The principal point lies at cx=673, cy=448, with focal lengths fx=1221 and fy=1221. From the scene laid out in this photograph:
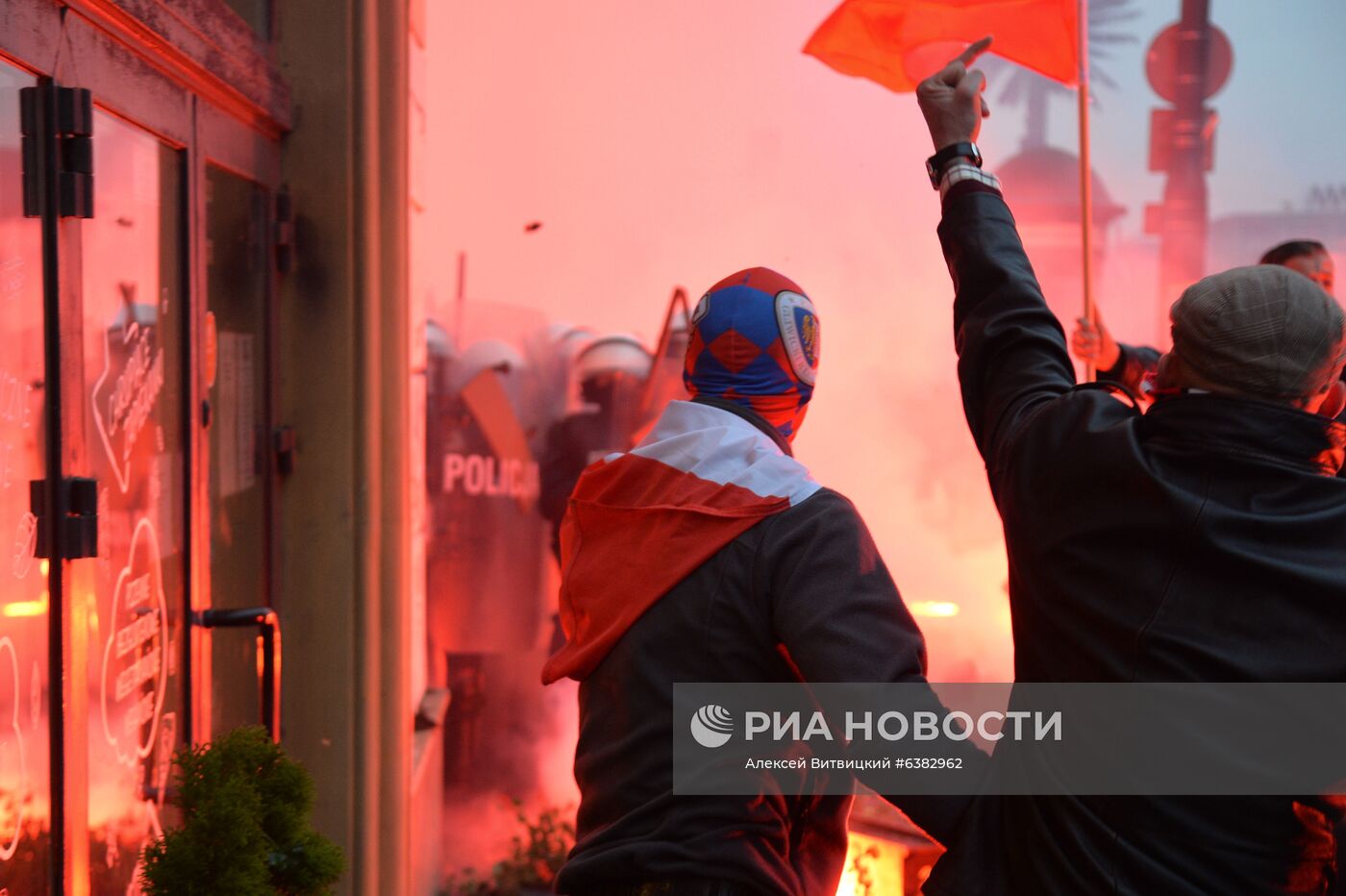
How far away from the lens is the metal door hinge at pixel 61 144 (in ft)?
6.14

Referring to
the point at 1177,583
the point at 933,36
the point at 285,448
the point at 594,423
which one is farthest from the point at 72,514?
the point at 594,423

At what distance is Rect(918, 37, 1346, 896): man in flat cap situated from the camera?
1.34m

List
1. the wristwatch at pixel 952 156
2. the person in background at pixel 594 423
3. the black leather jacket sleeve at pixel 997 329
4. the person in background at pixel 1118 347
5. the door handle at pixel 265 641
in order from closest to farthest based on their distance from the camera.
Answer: the black leather jacket sleeve at pixel 997 329
the wristwatch at pixel 952 156
the door handle at pixel 265 641
the person in background at pixel 1118 347
the person in background at pixel 594 423

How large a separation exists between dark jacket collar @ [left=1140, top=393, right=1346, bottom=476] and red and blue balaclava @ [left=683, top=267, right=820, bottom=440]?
2.06 ft

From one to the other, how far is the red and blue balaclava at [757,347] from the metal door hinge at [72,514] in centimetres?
99

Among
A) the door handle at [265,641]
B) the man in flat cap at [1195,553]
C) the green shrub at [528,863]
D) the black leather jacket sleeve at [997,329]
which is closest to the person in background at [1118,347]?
the black leather jacket sleeve at [997,329]

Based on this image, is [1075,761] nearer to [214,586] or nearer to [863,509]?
[214,586]

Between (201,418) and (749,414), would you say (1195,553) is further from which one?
(201,418)

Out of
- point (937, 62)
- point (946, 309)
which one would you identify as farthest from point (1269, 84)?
point (937, 62)

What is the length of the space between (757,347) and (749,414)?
104 mm

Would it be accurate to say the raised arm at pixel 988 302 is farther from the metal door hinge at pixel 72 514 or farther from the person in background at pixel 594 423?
the person in background at pixel 594 423

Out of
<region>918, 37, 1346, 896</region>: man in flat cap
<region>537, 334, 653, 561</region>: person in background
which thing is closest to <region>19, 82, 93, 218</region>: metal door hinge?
<region>918, 37, 1346, 896</region>: man in flat cap

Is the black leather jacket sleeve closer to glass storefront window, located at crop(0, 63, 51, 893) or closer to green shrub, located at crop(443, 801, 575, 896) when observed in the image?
glass storefront window, located at crop(0, 63, 51, 893)

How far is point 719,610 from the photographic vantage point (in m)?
1.69
